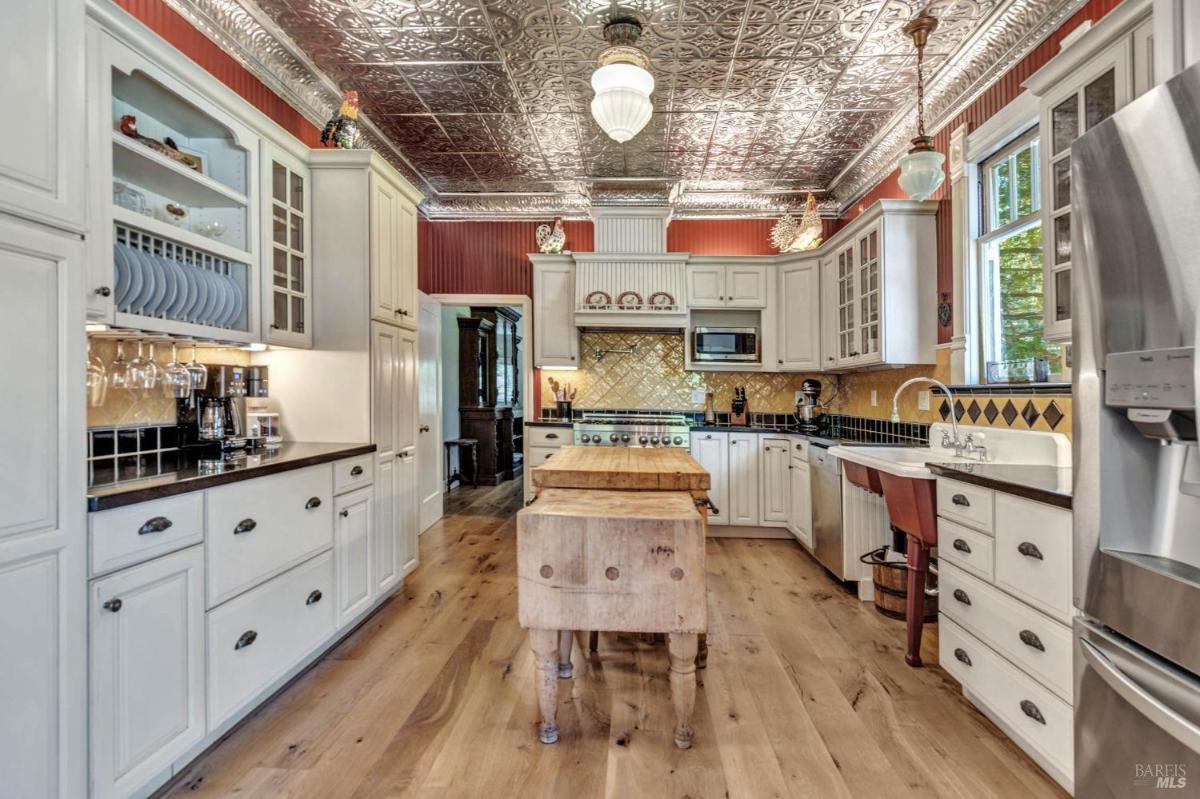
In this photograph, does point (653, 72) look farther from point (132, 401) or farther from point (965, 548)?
point (132, 401)

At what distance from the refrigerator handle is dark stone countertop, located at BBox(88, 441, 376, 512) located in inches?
96.1

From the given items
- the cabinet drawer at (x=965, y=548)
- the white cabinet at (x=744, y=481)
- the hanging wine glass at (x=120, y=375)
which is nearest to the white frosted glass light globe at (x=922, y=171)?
the cabinet drawer at (x=965, y=548)

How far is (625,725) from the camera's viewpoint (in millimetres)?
2016

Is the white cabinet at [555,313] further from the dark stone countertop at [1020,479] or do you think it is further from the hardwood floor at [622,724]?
the dark stone countertop at [1020,479]

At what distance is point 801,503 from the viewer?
13.8 ft

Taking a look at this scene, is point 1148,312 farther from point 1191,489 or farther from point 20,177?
point 20,177

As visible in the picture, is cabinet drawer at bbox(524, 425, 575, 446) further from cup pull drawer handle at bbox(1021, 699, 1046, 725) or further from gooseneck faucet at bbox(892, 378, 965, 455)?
cup pull drawer handle at bbox(1021, 699, 1046, 725)

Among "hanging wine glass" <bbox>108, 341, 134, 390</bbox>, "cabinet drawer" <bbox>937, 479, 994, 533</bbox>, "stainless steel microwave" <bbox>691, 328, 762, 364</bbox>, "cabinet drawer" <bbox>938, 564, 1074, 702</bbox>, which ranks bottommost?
"cabinet drawer" <bbox>938, 564, 1074, 702</bbox>

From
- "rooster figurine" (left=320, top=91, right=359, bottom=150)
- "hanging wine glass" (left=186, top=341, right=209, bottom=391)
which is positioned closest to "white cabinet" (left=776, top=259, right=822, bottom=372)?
"rooster figurine" (left=320, top=91, right=359, bottom=150)

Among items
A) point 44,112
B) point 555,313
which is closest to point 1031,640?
point 44,112

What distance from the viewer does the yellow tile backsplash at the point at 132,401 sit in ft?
A: 6.92

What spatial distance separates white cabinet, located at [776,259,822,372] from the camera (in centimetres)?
470

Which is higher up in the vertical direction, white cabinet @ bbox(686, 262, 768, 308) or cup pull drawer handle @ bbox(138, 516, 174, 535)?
white cabinet @ bbox(686, 262, 768, 308)

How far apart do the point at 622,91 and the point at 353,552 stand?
257 centimetres
